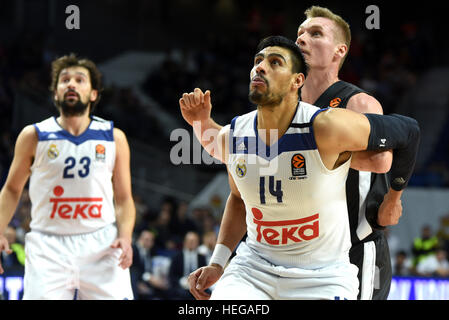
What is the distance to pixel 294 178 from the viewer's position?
142 inches

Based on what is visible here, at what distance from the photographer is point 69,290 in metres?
5.12

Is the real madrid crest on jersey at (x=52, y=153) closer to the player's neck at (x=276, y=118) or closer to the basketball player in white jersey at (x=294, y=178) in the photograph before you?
the basketball player in white jersey at (x=294, y=178)

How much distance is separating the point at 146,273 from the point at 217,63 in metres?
7.68

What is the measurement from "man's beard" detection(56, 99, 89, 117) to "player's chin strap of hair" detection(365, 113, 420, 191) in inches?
105

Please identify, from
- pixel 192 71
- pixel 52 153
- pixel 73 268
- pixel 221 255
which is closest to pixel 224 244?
pixel 221 255

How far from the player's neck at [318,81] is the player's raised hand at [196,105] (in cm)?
86

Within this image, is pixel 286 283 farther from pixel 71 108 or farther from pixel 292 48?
pixel 71 108

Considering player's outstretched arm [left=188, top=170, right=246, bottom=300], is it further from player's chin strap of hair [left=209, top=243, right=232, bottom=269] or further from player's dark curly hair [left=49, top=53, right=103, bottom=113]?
player's dark curly hair [left=49, top=53, right=103, bottom=113]

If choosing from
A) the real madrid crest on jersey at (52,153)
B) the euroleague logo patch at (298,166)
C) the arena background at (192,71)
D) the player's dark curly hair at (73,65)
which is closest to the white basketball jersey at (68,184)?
the real madrid crest on jersey at (52,153)

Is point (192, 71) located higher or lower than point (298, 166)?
higher

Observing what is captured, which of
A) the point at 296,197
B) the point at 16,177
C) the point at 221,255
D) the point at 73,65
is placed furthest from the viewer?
the point at 73,65

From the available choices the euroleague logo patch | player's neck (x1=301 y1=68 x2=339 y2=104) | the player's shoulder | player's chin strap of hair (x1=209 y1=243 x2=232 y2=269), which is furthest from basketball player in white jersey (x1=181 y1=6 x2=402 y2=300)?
the player's shoulder

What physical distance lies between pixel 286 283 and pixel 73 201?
231cm
